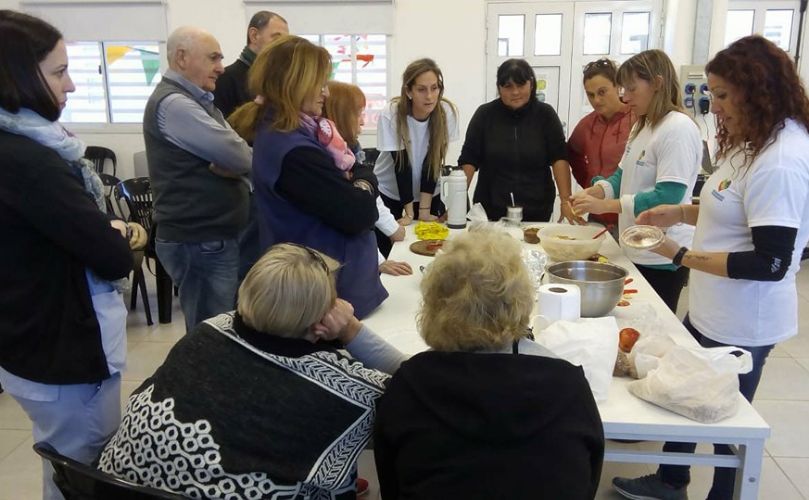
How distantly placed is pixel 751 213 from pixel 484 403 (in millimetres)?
961

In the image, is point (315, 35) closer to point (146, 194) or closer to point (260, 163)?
point (146, 194)

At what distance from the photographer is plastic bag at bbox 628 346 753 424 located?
1.28m

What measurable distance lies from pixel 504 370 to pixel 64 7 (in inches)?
243

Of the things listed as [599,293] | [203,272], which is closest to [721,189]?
[599,293]

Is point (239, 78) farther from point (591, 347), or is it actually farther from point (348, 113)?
point (591, 347)

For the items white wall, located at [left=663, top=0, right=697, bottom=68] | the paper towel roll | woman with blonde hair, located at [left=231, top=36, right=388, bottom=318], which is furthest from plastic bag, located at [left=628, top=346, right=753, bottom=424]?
white wall, located at [left=663, top=0, right=697, bottom=68]

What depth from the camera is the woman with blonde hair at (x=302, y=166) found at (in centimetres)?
160

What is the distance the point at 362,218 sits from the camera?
1.68 meters

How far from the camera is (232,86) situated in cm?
293

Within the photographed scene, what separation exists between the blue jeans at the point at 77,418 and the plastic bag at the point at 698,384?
1.23 m

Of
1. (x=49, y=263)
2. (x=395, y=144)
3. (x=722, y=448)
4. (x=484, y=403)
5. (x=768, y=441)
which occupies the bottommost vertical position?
→ (x=768, y=441)

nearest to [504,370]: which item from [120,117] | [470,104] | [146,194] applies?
[146,194]

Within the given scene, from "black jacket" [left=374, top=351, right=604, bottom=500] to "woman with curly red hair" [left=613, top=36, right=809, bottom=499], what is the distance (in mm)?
748

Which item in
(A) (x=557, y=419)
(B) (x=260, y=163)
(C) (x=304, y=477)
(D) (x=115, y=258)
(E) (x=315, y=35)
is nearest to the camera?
(A) (x=557, y=419)
